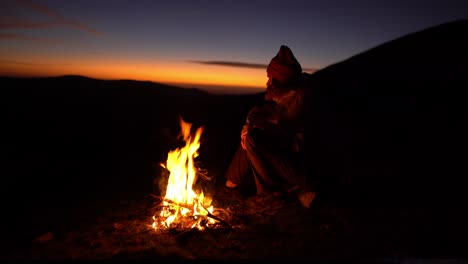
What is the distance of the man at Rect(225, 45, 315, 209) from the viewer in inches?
213

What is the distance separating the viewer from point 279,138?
551cm

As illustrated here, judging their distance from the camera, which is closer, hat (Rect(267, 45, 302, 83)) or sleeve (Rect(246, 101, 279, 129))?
hat (Rect(267, 45, 302, 83))

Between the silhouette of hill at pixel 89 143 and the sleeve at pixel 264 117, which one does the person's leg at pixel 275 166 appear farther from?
the silhouette of hill at pixel 89 143

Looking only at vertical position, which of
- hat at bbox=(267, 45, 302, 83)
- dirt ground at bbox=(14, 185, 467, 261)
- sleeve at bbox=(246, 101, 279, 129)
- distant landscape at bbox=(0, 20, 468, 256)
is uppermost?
hat at bbox=(267, 45, 302, 83)

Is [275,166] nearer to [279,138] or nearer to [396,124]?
[279,138]

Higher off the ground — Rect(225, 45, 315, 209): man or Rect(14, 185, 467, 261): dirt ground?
Rect(225, 45, 315, 209): man

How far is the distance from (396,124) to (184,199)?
606 cm

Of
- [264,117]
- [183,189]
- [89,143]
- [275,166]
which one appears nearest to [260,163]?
[275,166]

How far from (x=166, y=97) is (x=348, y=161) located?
498 inches

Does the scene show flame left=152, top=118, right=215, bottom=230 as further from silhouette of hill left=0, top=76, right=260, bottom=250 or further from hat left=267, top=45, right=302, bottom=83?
hat left=267, top=45, right=302, bottom=83

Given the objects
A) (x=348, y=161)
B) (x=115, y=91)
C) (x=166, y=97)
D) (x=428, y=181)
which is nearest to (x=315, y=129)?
(x=348, y=161)

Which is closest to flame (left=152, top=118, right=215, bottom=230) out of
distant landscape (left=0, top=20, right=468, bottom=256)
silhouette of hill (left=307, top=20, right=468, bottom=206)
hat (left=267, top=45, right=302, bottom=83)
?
distant landscape (left=0, top=20, right=468, bottom=256)

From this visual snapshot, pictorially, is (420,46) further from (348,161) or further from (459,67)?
(348,161)

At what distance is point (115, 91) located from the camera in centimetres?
1820
